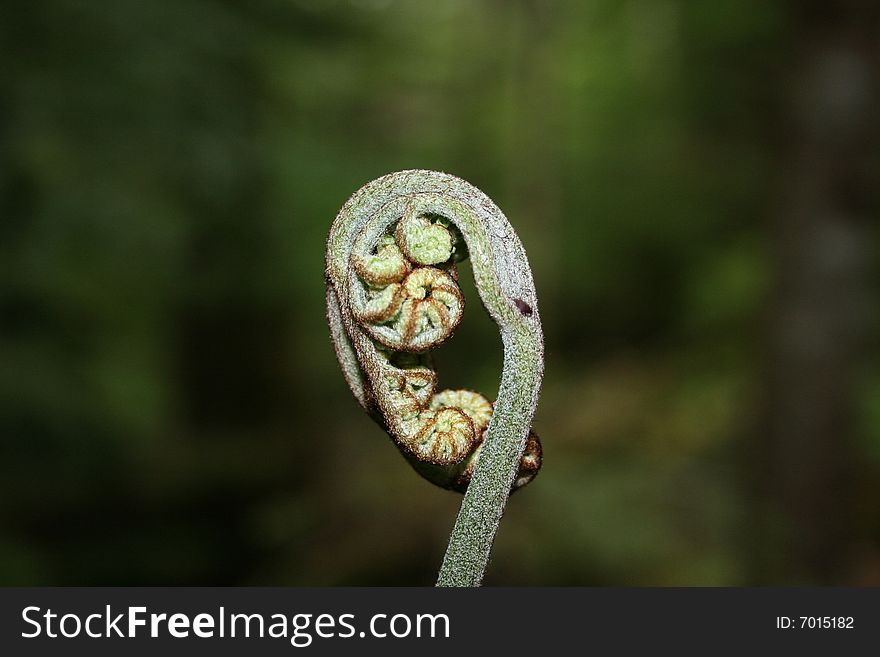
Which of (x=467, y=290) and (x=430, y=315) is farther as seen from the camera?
(x=467, y=290)

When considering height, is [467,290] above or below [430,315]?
above

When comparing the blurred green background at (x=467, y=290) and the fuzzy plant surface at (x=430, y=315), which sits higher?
the blurred green background at (x=467, y=290)

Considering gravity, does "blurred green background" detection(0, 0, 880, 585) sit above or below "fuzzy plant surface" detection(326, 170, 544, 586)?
above

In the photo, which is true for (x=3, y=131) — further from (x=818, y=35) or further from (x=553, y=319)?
(x=553, y=319)

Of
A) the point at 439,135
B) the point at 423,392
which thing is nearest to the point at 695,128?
the point at 439,135
